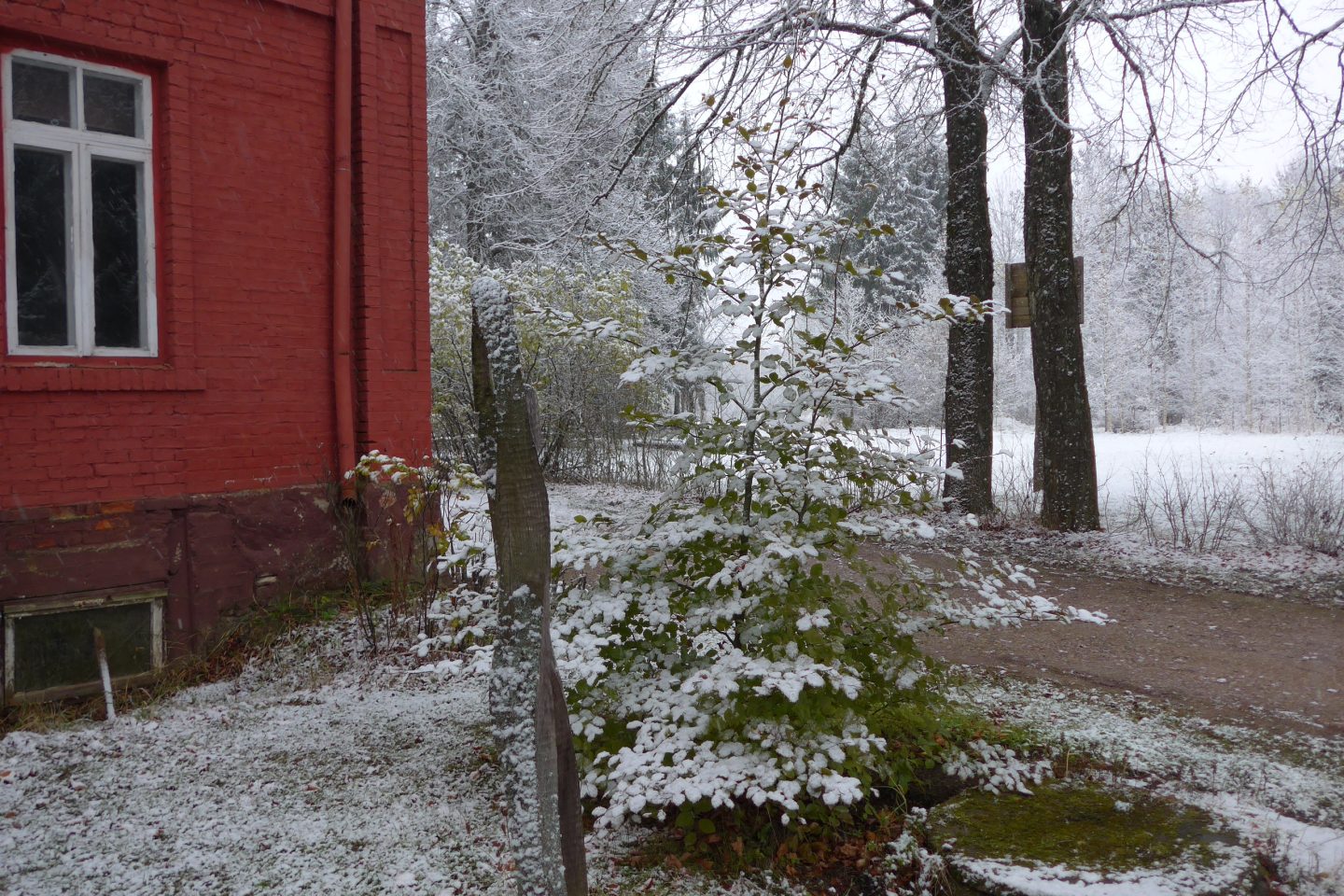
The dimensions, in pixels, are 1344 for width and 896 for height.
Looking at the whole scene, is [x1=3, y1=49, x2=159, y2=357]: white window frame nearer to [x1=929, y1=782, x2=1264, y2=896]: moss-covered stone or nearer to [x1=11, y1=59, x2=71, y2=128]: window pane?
[x1=11, y1=59, x2=71, y2=128]: window pane

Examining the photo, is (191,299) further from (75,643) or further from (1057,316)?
(1057,316)

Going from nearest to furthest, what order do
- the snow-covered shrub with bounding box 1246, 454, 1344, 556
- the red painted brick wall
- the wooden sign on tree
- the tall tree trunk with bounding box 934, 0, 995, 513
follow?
the red painted brick wall → the snow-covered shrub with bounding box 1246, 454, 1344, 556 → the wooden sign on tree → the tall tree trunk with bounding box 934, 0, 995, 513

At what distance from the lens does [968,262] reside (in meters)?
9.59

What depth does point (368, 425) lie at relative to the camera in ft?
20.5

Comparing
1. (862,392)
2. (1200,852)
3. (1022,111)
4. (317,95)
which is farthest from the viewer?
(1022,111)

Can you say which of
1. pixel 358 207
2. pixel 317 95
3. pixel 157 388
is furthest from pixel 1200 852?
pixel 317 95

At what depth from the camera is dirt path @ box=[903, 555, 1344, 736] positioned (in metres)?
4.67

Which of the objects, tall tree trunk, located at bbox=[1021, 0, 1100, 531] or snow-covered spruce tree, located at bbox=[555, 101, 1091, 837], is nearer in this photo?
snow-covered spruce tree, located at bbox=[555, 101, 1091, 837]

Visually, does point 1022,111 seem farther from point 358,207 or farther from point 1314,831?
point 1314,831

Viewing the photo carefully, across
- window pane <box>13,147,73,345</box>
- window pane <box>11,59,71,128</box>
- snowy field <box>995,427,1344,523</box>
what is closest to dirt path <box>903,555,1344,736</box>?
snowy field <box>995,427,1344,523</box>

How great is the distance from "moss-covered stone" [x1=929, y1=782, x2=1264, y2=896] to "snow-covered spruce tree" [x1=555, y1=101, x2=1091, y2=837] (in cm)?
25

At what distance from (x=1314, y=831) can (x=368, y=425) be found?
18.6 ft

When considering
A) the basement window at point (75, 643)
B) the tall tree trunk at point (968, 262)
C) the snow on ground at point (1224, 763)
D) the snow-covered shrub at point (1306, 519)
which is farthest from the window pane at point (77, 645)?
the snow-covered shrub at point (1306, 519)

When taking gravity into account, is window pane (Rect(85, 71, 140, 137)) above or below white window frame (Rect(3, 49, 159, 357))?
above
